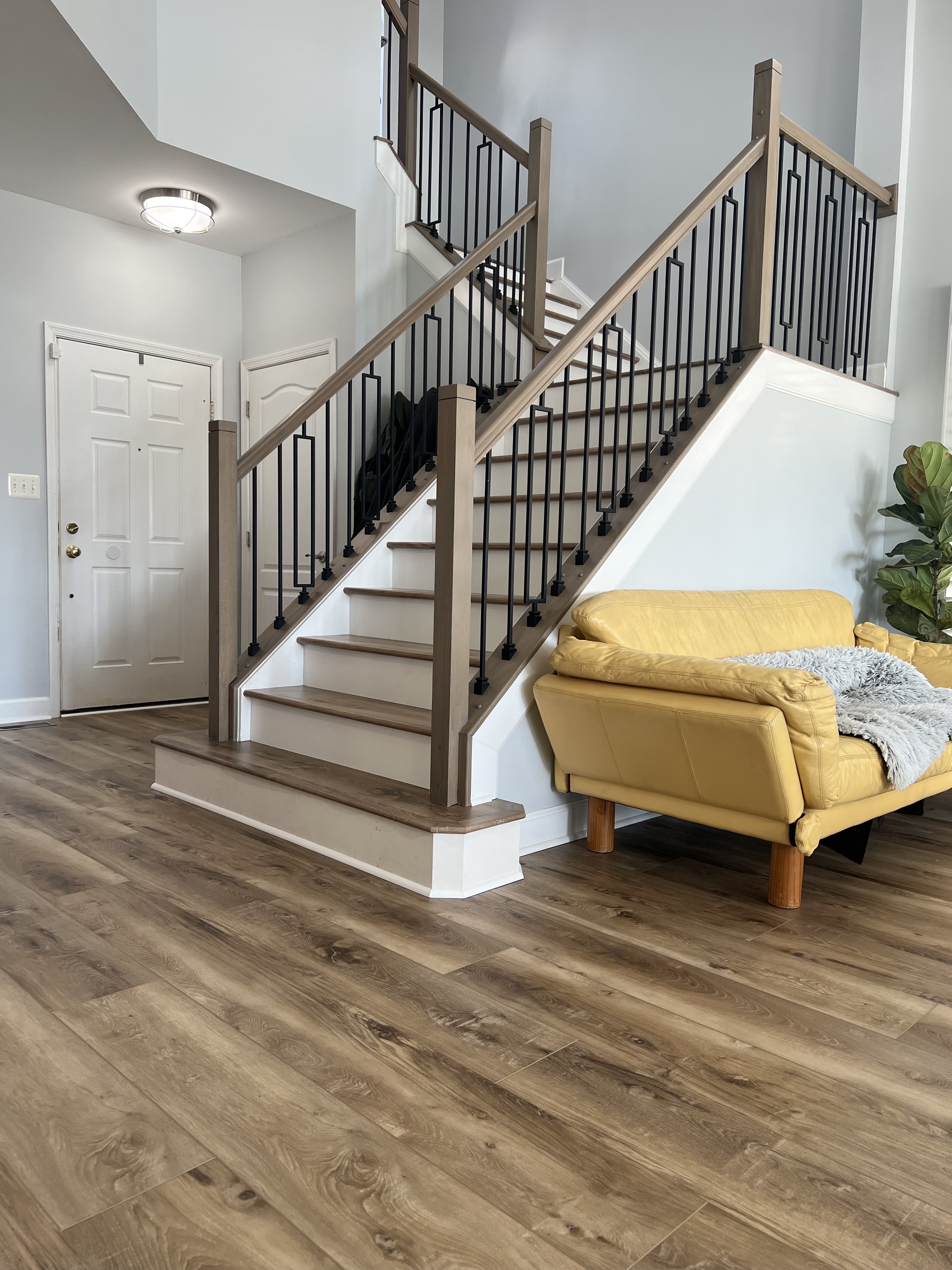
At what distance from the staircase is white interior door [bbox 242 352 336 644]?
0.19 metres

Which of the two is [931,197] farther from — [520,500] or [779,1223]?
[779,1223]

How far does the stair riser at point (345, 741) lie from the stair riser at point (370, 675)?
0.74 ft

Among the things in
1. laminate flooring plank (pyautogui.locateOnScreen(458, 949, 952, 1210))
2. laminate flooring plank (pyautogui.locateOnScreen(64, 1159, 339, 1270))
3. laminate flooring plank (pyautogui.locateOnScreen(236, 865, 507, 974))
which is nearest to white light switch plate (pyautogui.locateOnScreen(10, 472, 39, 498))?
laminate flooring plank (pyautogui.locateOnScreen(236, 865, 507, 974))

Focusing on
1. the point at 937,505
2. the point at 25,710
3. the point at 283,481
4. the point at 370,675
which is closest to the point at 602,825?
the point at 370,675

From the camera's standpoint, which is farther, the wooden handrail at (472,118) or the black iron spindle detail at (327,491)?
the wooden handrail at (472,118)

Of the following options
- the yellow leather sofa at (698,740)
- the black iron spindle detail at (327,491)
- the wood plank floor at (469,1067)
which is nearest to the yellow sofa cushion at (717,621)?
the yellow leather sofa at (698,740)

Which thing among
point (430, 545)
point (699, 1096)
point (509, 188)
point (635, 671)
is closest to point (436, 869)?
point (635, 671)

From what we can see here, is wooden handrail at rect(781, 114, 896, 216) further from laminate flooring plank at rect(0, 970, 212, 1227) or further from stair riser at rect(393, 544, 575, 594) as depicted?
laminate flooring plank at rect(0, 970, 212, 1227)

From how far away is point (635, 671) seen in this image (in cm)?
253

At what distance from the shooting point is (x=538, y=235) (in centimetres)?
449

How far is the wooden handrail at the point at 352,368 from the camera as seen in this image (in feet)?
10.8

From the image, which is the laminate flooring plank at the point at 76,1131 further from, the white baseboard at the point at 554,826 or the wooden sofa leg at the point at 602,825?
the wooden sofa leg at the point at 602,825

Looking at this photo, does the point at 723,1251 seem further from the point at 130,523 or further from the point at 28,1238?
the point at 130,523

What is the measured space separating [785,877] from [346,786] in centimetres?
126
